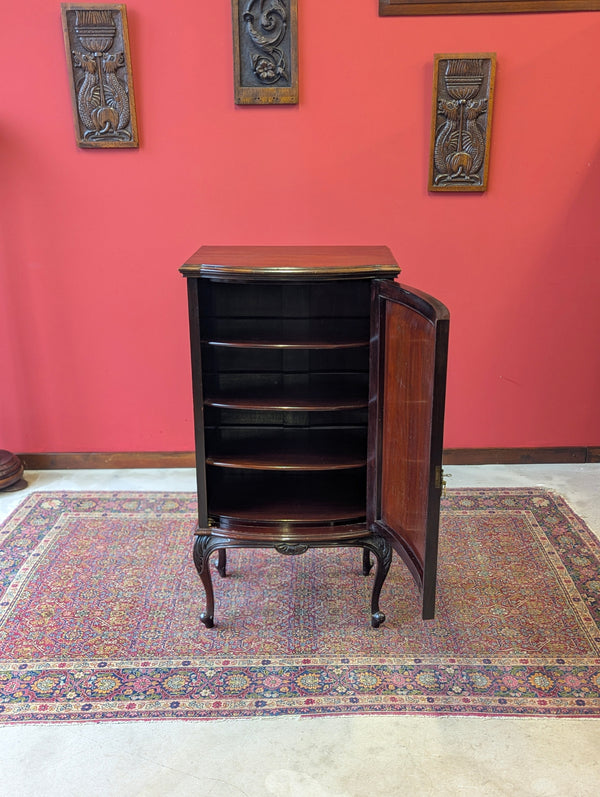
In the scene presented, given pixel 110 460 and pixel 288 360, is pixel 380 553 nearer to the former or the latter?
pixel 288 360

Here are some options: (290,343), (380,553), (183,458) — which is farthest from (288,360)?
(183,458)

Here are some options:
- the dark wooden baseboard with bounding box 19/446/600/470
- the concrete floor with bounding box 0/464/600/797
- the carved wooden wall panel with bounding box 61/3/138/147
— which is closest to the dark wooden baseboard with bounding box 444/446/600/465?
the dark wooden baseboard with bounding box 19/446/600/470

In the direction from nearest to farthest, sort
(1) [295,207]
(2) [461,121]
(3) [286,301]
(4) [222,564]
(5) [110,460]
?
(3) [286,301], (4) [222,564], (2) [461,121], (1) [295,207], (5) [110,460]

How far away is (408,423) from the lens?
6.54 ft

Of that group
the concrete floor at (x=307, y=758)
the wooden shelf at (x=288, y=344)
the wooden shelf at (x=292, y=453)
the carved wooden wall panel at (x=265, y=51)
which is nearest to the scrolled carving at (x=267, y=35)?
the carved wooden wall panel at (x=265, y=51)

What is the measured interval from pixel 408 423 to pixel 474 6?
2000mm

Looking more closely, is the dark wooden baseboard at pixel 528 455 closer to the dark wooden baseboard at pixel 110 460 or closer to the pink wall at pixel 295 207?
the pink wall at pixel 295 207

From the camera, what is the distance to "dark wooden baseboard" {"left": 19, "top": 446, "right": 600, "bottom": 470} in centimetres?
359

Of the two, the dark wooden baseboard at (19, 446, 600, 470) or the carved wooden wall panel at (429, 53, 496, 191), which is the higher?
the carved wooden wall panel at (429, 53, 496, 191)

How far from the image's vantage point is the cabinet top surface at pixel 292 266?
6.75 feet

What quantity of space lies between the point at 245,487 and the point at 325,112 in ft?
5.51

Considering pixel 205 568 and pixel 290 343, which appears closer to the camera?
pixel 290 343

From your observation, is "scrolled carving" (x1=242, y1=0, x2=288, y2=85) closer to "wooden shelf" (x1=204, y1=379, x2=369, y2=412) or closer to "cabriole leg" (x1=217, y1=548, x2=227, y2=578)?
"wooden shelf" (x1=204, y1=379, x2=369, y2=412)

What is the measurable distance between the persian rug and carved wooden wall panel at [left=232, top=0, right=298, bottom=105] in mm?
1842
